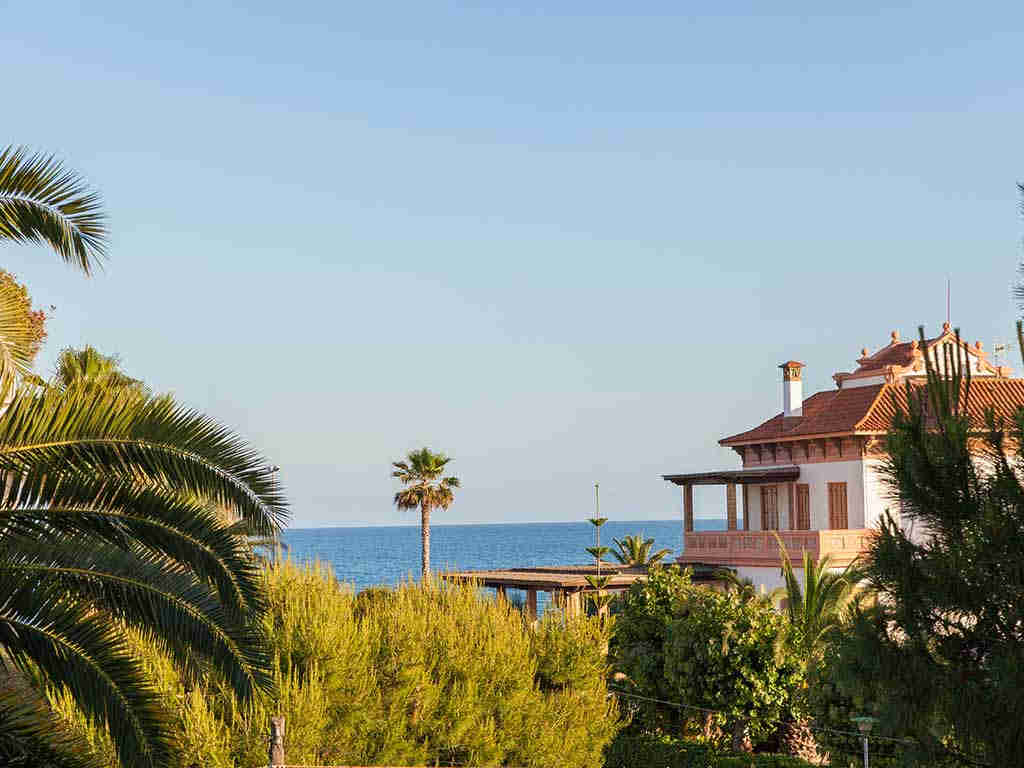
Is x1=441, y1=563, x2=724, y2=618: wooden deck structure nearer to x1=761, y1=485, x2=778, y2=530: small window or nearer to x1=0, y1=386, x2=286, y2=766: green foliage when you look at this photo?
x1=761, y1=485, x2=778, y2=530: small window

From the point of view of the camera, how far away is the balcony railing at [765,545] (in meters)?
31.6

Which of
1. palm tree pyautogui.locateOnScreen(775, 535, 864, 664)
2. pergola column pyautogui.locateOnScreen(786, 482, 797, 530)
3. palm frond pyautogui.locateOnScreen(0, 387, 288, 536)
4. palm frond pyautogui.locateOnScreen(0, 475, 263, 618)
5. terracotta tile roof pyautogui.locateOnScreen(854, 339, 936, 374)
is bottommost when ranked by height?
palm tree pyautogui.locateOnScreen(775, 535, 864, 664)

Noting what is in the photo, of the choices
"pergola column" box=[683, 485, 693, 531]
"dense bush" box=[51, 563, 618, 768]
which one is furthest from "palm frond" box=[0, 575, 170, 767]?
"pergola column" box=[683, 485, 693, 531]

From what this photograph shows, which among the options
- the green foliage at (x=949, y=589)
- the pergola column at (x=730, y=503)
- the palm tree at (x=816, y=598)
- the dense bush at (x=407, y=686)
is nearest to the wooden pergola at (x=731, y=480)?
the pergola column at (x=730, y=503)

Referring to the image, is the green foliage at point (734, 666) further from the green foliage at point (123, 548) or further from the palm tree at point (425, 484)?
the palm tree at point (425, 484)

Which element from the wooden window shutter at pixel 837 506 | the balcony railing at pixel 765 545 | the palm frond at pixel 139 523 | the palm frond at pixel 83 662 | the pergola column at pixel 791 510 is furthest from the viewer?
the pergola column at pixel 791 510

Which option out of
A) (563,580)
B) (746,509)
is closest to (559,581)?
(563,580)

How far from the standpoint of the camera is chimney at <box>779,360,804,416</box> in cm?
3747

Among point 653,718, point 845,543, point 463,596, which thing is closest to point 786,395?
point 845,543

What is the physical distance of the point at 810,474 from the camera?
115 ft

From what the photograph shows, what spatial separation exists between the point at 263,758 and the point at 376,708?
92.7 inches

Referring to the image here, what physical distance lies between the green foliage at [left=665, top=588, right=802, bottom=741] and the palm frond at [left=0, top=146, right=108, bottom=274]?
16.6 metres

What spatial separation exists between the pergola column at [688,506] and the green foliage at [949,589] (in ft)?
91.1

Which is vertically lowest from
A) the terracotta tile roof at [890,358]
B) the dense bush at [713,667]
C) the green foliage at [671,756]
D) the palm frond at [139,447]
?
the green foliage at [671,756]
